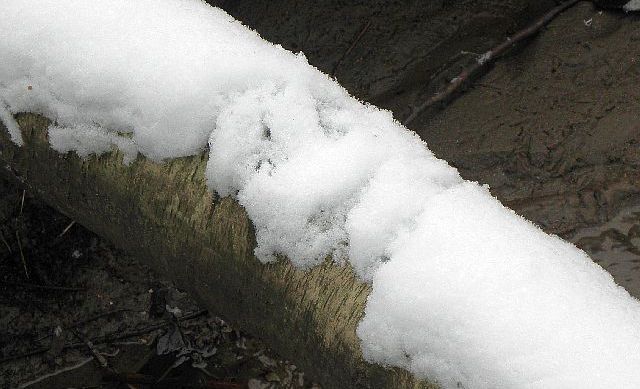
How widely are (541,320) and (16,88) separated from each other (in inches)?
44.9

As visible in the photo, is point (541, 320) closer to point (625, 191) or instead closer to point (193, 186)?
point (193, 186)

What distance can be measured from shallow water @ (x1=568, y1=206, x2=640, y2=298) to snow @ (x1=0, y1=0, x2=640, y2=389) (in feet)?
4.79

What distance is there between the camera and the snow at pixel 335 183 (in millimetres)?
867

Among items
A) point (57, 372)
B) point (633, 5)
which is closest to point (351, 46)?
point (633, 5)

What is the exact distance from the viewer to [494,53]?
294 cm

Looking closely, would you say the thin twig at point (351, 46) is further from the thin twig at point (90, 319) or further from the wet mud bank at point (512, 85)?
the thin twig at point (90, 319)

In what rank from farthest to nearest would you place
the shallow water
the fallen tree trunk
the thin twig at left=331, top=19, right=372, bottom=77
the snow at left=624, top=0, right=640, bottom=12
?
the thin twig at left=331, top=19, right=372, bottom=77
the snow at left=624, top=0, right=640, bottom=12
the shallow water
the fallen tree trunk

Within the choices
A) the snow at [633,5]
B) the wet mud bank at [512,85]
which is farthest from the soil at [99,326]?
the snow at [633,5]

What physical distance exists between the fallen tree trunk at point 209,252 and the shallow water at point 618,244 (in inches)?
61.9

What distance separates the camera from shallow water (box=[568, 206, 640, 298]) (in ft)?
7.70

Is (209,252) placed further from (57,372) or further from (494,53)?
(494,53)

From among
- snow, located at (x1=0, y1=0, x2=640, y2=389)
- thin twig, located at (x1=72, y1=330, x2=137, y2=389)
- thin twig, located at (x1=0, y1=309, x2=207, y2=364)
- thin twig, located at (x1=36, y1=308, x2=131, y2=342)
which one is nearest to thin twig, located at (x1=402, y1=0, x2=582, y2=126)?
thin twig, located at (x1=0, y1=309, x2=207, y2=364)

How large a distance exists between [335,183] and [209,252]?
1.14 ft

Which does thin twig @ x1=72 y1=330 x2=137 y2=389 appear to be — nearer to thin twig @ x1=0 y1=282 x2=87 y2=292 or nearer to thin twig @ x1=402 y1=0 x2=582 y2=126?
thin twig @ x1=0 y1=282 x2=87 y2=292
